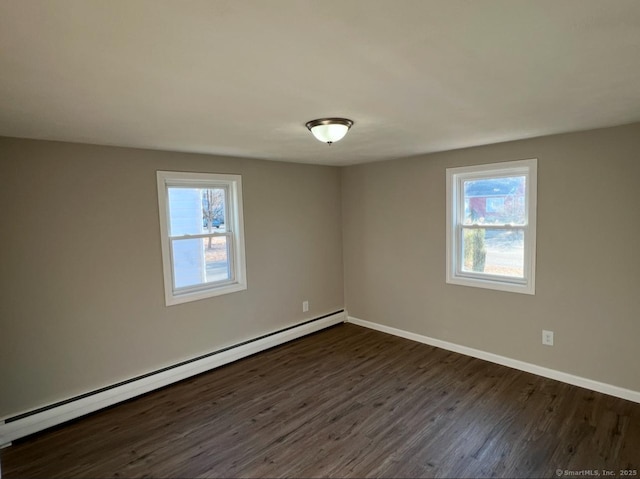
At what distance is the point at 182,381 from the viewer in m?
3.54

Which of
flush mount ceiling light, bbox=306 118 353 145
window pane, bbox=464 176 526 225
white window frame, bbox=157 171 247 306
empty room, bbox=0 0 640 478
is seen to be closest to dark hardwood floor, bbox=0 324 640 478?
empty room, bbox=0 0 640 478

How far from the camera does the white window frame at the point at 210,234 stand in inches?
135

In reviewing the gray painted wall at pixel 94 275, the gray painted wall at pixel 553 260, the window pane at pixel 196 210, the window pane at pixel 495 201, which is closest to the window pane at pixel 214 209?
the window pane at pixel 196 210

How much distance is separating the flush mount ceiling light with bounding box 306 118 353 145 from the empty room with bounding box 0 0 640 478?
2 centimetres

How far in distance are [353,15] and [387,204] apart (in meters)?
3.46

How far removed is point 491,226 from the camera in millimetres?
3707

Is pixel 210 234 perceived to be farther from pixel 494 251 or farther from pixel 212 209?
pixel 494 251

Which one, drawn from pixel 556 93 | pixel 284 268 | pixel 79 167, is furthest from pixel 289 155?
pixel 556 93

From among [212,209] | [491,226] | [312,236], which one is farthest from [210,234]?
[491,226]

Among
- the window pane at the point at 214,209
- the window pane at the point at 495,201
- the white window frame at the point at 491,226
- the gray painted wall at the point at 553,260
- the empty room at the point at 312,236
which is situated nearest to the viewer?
the empty room at the point at 312,236

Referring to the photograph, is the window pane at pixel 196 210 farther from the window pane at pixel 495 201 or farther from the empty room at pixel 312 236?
the window pane at pixel 495 201

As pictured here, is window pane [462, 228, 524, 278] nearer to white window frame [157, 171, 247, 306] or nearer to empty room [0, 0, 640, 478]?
empty room [0, 0, 640, 478]

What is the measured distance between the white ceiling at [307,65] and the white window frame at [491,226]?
776 mm

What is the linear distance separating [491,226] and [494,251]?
271mm
